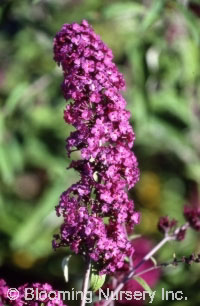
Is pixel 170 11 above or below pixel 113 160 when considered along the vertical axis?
above

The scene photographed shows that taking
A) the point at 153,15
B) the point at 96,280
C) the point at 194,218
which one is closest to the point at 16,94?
the point at 153,15

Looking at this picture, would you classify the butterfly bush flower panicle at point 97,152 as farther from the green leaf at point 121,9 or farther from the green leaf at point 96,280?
the green leaf at point 121,9

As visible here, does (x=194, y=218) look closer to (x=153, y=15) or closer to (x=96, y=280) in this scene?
(x=96, y=280)

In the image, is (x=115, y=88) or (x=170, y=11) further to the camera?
(x=170, y=11)

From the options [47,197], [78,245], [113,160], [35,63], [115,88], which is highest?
[35,63]

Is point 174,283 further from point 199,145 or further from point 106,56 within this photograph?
point 106,56

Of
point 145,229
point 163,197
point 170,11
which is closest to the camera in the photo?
point 170,11

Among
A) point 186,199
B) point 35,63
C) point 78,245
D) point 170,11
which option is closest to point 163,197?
point 186,199
